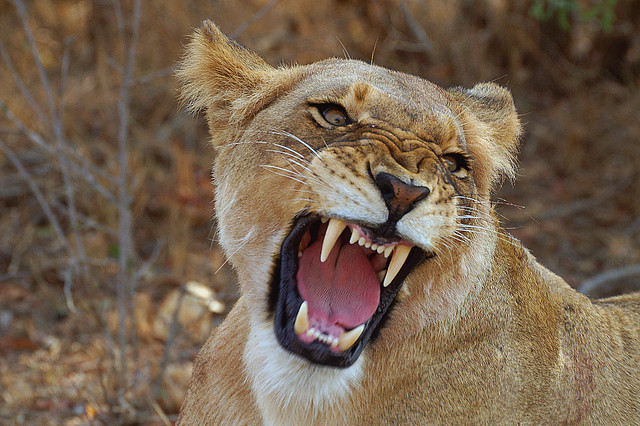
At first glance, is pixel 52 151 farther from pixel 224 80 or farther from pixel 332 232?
pixel 332 232

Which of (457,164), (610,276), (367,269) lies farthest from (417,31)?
(367,269)

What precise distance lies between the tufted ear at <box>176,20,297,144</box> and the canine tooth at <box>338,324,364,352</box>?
826 millimetres

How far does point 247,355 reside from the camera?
2375 mm

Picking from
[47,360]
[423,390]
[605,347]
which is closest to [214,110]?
[423,390]

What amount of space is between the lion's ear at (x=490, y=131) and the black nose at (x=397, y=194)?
67 centimetres

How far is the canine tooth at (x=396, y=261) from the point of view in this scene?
2154mm

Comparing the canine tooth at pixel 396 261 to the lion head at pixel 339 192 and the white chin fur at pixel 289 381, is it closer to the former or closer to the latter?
the lion head at pixel 339 192

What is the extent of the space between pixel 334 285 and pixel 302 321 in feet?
0.63

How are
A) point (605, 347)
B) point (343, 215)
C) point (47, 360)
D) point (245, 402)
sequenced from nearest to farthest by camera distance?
point (343, 215), point (245, 402), point (605, 347), point (47, 360)

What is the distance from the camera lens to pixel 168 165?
7129 millimetres

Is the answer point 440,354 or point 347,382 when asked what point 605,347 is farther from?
point 347,382

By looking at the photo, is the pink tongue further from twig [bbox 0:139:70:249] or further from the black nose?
twig [bbox 0:139:70:249]

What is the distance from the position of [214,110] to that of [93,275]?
3.06 meters

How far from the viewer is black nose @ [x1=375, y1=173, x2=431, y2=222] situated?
6.49ft
